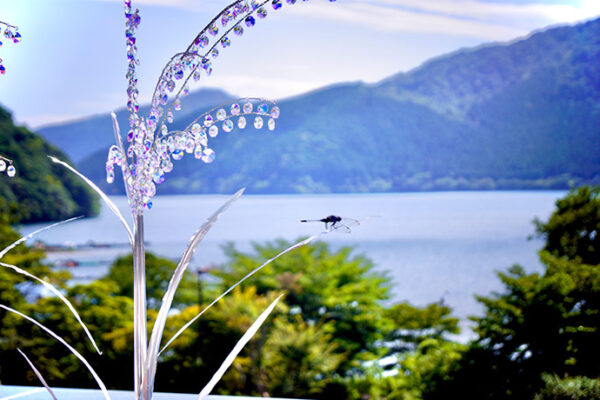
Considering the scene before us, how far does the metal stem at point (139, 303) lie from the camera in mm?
1354

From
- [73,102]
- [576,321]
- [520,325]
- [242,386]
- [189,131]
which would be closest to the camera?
[189,131]

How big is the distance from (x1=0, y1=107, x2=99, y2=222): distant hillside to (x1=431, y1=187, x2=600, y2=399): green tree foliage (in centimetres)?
305

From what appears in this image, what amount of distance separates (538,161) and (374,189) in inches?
44.1

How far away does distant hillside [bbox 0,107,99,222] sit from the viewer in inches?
181

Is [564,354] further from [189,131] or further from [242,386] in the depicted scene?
[189,131]

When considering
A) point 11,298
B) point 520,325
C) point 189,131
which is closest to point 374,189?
point 520,325

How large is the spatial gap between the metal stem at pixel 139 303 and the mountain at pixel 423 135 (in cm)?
310

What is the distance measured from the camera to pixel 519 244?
4180mm

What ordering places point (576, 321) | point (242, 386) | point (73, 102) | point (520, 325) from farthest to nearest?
point (73, 102), point (242, 386), point (520, 325), point (576, 321)

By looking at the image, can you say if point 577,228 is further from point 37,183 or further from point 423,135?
point 37,183

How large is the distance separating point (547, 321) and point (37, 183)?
11.9ft

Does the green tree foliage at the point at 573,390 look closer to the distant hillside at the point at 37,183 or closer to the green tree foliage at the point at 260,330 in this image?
the green tree foliage at the point at 260,330

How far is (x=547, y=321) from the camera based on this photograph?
10.3ft

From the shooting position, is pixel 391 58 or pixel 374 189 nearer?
pixel 391 58
